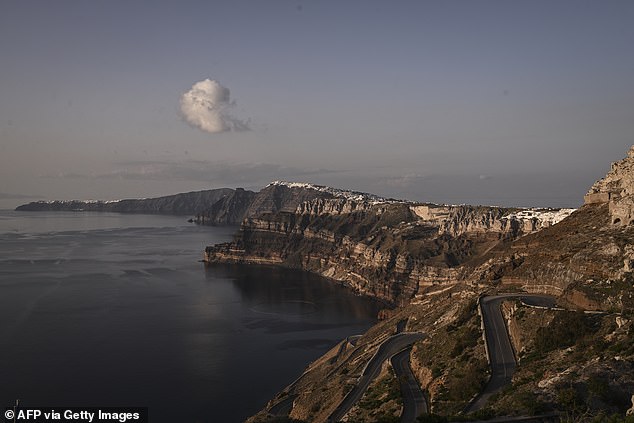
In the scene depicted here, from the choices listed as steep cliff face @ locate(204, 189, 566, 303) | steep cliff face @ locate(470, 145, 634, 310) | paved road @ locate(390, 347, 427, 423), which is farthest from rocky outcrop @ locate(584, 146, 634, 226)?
steep cliff face @ locate(204, 189, 566, 303)

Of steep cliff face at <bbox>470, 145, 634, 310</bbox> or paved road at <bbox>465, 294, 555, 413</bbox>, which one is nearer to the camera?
paved road at <bbox>465, 294, 555, 413</bbox>

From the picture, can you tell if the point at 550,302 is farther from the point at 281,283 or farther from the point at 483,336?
the point at 281,283

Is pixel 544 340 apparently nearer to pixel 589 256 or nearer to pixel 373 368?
pixel 589 256

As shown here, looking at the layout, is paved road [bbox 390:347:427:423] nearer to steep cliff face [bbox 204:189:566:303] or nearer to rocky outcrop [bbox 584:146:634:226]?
rocky outcrop [bbox 584:146:634:226]

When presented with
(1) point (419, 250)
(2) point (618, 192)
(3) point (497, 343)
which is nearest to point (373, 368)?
(3) point (497, 343)

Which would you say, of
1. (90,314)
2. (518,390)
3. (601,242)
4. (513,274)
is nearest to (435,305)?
(513,274)

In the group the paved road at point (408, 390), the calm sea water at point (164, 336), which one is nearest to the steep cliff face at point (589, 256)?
the paved road at point (408, 390)
